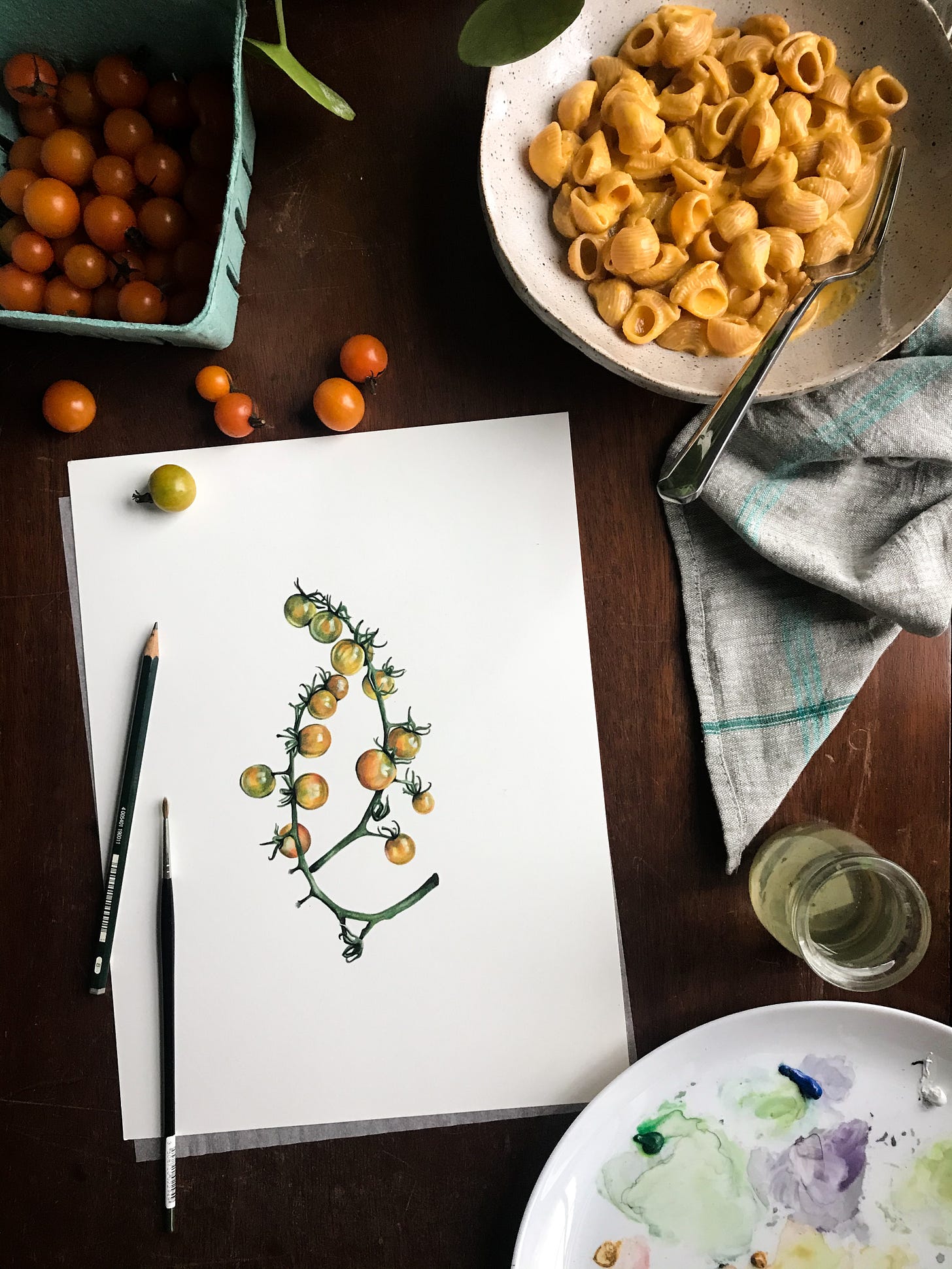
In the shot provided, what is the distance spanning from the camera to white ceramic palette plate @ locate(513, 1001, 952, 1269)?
660mm

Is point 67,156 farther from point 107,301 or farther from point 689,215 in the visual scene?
point 689,215

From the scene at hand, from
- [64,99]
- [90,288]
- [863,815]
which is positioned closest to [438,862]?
[863,815]

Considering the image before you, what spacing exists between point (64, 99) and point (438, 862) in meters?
0.61

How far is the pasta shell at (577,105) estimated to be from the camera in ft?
1.97

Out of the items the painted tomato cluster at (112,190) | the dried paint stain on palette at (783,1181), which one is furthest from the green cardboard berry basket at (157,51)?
the dried paint stain on palette at (783,1181)

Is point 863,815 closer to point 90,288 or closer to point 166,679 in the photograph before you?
point 166,679

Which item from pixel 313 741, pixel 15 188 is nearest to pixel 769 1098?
pixel 313 741

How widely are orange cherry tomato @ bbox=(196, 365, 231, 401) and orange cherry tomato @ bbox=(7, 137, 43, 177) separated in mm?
173

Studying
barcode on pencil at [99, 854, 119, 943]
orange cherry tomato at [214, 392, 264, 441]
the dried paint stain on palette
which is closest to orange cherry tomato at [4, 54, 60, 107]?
orange cherry tomato at [214, 392, 264, 441]

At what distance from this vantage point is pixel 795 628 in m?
0.69

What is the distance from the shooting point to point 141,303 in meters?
0.62

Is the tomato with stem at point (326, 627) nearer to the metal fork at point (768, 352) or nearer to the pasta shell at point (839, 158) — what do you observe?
the metal fork at point (768, 352)

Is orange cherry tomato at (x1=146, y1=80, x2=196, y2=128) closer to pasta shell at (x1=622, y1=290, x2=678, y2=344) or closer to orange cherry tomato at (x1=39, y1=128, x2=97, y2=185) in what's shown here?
orange cherry tomato at (x1=39, y1=128, x2=97, y2=185)

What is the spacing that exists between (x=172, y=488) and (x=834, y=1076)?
25.9 inches
